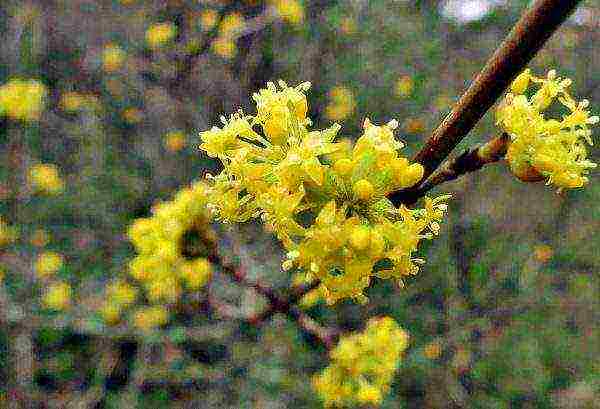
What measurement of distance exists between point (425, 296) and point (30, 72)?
3195 mm

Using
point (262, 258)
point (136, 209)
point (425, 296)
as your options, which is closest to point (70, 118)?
point (136, 209)

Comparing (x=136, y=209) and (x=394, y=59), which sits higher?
(x=394, y=59)

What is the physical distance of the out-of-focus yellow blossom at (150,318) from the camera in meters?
3.28

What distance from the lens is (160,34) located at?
3.86 metres

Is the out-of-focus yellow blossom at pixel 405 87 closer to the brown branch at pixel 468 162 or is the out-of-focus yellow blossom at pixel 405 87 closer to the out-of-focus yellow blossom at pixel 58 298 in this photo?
the out-of-focus yellow blossom at pixel 58 298

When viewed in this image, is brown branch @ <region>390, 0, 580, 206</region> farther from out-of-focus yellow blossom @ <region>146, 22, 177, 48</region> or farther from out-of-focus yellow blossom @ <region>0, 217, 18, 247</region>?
out-of-focus yellow blossom @ <region>0, 217, 18, 247</region>

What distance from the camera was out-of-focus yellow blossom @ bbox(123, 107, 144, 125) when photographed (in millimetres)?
4211

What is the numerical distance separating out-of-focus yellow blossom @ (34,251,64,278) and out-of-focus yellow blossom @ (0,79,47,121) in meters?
0.91

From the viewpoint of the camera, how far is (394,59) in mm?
4246

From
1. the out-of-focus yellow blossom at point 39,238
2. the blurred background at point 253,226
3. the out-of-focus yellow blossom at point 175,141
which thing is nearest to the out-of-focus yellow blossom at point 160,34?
the blurred background at point 253,226

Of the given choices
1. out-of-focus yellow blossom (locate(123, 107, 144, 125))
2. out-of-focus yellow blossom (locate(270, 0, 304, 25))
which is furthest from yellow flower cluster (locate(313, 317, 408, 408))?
out-of-focus yellow blossom (locate(123, 107, 144, 125))

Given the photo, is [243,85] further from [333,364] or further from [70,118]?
[333,364]

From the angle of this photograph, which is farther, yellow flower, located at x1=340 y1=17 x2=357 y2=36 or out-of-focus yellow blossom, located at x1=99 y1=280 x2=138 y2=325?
yellow flower, located at x1=340 y1=17 x2=357 y2=36

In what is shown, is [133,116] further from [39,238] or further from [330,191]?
[330,191]
